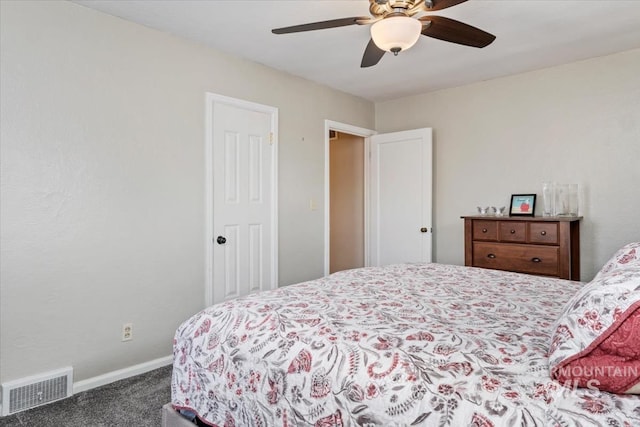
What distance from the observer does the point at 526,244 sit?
327 cm

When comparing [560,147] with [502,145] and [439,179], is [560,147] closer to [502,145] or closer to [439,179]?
[502,145]

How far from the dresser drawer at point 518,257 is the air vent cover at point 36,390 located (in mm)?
3268

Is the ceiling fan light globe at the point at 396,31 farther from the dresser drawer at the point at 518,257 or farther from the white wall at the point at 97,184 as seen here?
the dresser drawer at the point at 518,257

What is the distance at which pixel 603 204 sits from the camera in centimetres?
334

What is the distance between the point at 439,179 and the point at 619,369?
362 centimetres

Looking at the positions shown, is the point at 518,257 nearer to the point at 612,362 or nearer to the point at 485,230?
the point at 485,230

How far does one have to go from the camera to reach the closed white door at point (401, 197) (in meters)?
4.22

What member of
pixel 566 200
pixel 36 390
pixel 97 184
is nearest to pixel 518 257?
pixel 566 200

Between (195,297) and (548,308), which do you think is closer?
(548,308)

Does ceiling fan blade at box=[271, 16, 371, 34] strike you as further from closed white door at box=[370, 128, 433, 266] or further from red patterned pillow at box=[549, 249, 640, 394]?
closed white door at box=[370, 128, 433, 266]

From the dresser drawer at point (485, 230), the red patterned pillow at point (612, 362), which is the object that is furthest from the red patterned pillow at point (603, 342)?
the dresser drawer at point (485, 230)

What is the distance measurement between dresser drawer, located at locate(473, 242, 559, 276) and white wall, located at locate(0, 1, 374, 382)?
2.47m

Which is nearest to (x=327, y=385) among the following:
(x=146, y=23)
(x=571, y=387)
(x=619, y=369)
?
(x=571, y=387)

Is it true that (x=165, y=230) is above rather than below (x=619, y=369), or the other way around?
above
